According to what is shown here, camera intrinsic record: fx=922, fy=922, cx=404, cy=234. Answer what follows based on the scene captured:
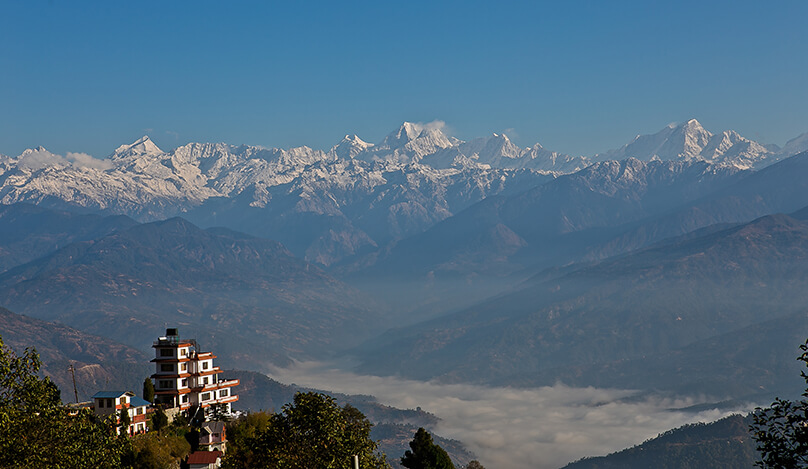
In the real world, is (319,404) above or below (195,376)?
below

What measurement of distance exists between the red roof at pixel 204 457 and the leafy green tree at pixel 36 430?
3474 centimetres

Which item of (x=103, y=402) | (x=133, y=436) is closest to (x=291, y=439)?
(x=133, y=436)

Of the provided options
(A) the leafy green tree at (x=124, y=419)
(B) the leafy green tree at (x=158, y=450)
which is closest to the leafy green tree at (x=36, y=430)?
(B) the leafy green tree at (x=158, y=450)

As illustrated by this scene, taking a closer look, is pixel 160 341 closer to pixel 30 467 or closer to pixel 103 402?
pixel 103 402

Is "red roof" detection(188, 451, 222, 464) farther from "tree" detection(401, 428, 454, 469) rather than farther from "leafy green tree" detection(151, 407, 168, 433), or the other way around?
"tree" detection(401, 428, 454, 469)

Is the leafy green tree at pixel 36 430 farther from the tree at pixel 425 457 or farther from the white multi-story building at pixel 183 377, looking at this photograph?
the white multi-story building at pixel 183 377

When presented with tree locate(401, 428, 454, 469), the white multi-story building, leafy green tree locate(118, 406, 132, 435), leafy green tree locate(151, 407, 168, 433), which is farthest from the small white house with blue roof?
tree locate(401, 428, 454, 469)

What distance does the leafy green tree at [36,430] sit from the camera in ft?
187

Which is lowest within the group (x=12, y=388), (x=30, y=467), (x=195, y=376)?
(x=30, y=467)

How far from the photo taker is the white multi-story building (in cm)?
12175

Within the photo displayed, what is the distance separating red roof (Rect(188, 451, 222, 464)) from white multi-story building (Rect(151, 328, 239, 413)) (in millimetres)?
21153

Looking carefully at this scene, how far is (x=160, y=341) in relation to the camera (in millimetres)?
125062

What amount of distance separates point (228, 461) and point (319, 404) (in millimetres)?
13069

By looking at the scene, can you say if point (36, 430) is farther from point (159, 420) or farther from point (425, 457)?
point (159, 420)
